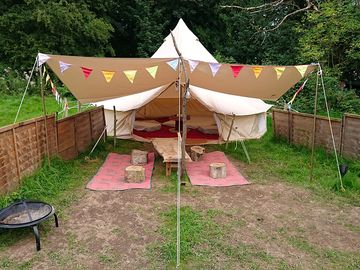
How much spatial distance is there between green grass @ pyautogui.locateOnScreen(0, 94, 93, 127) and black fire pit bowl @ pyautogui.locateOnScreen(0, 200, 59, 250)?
441cm

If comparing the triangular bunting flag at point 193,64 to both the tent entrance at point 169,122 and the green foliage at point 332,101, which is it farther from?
the green foliage at point 332,101

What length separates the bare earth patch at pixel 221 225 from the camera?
10.8 ft

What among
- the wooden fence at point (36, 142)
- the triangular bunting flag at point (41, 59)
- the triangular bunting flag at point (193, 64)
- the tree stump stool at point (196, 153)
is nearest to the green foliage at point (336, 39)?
the tree stump stool at point (196, 153)

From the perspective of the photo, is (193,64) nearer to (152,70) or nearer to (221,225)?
(152,70)

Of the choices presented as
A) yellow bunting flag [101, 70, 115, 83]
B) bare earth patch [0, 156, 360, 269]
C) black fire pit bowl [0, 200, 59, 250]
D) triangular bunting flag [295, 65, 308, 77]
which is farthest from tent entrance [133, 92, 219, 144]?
black fire pit bowl [0, 200, 59, 250]

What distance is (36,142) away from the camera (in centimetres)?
511

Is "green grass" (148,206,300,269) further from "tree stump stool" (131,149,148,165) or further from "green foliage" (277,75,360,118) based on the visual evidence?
"green foliage" (277,75,360,118)

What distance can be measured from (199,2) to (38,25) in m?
7.88

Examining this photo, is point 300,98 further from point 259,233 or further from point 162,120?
point 259,233

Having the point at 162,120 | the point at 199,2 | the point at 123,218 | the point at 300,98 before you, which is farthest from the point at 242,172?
the point at 199,2

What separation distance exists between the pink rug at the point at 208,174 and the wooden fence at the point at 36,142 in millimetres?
2335

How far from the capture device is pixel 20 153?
4.61 metres

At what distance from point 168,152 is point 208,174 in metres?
0.84

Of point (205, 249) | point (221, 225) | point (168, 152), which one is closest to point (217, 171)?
point (168, 152)
